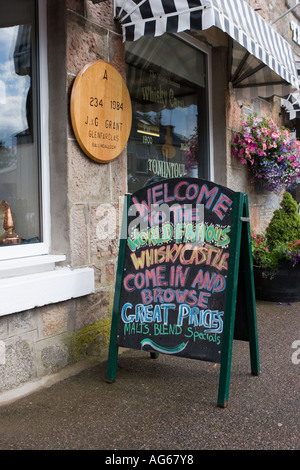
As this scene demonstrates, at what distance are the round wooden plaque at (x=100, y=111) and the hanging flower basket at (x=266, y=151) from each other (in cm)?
226

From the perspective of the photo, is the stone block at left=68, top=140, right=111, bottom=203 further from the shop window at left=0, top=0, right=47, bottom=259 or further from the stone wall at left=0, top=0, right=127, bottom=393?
the shop window at left=0, top=0, right=47, bottom=259

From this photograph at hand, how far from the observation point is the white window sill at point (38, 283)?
2812mm

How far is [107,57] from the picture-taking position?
357 centimetres

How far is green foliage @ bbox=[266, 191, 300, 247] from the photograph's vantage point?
5.32 meters

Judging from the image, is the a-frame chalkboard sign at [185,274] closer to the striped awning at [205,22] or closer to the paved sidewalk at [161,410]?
the paved sidewalk at [161,410]

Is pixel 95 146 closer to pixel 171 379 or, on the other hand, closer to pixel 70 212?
pixel 70 212

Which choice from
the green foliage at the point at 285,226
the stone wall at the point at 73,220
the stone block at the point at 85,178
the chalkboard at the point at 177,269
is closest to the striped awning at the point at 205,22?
the stone wall at the point at 73,220

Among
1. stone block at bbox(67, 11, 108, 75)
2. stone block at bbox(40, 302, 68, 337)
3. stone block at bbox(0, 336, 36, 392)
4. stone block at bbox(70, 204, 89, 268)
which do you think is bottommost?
stone block at bbox(0, 336, 36, 392)

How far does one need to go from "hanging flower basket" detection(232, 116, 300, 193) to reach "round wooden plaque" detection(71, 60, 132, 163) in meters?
2.26

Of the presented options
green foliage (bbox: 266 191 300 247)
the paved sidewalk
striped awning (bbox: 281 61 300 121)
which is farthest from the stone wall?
striped awning (bbox: 281 61 300 121)

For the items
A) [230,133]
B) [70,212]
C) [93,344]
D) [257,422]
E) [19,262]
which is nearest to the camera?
[257,422]

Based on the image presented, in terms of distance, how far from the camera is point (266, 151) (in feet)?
18.9

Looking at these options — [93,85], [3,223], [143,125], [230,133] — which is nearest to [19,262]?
[3,223]

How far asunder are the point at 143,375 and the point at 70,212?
47.7 inches
